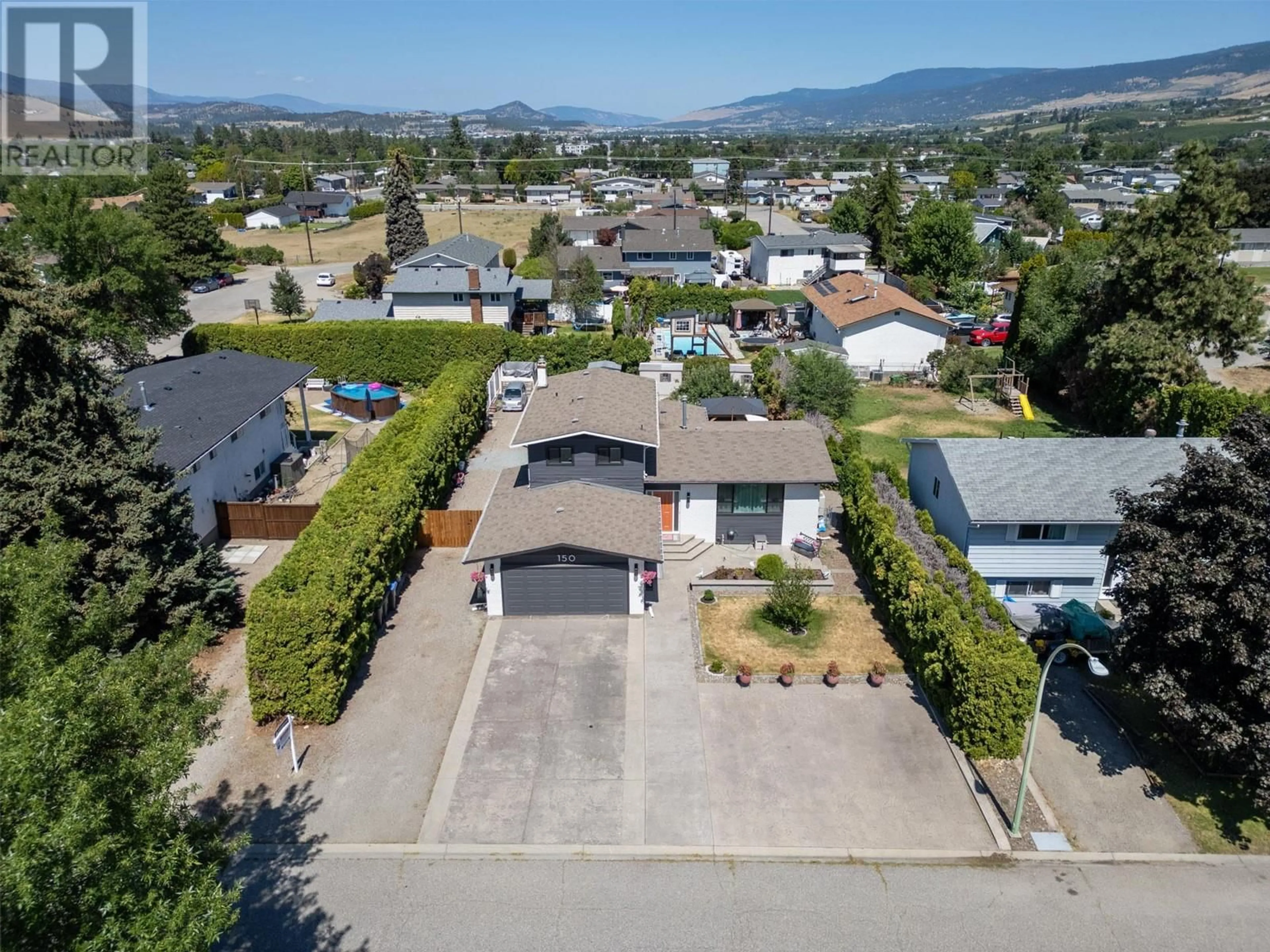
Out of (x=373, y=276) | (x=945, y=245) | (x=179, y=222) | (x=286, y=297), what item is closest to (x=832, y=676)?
(x=286, y=297)

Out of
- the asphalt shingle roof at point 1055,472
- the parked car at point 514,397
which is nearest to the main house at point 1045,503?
the asphalt shingle roof at point 1055,472

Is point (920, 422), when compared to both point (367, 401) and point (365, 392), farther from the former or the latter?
point (365, 392)

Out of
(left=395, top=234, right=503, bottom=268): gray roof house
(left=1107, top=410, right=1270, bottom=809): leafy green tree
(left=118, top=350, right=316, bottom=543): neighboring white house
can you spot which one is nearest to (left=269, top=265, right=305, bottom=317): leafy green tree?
(left=395, top=234, right=503, bottom=268): gray roof house

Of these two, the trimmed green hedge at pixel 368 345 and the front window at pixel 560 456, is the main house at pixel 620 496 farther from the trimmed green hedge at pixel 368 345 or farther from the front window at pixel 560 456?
the trimmed green hedge at pixel 368 345

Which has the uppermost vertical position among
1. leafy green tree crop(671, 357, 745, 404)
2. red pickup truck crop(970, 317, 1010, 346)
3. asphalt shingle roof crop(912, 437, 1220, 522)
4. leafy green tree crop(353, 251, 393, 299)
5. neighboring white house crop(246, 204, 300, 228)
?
neighboring white house crop(246, 204, 300, 228)

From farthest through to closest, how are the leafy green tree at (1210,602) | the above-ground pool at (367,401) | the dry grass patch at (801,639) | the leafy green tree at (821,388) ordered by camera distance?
1. the above-ground pool at (367,401)
2. the leafy green tree at (821,388)
3. the dry grass patch at (801,639)
4. the leafy green tree at (1210,602)

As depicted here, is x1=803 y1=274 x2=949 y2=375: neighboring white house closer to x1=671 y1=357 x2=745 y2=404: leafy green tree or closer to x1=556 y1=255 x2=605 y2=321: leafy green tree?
x1=671 y1=357 x2=745 y2=404: leafy green tree

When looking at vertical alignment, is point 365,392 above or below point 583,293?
below
